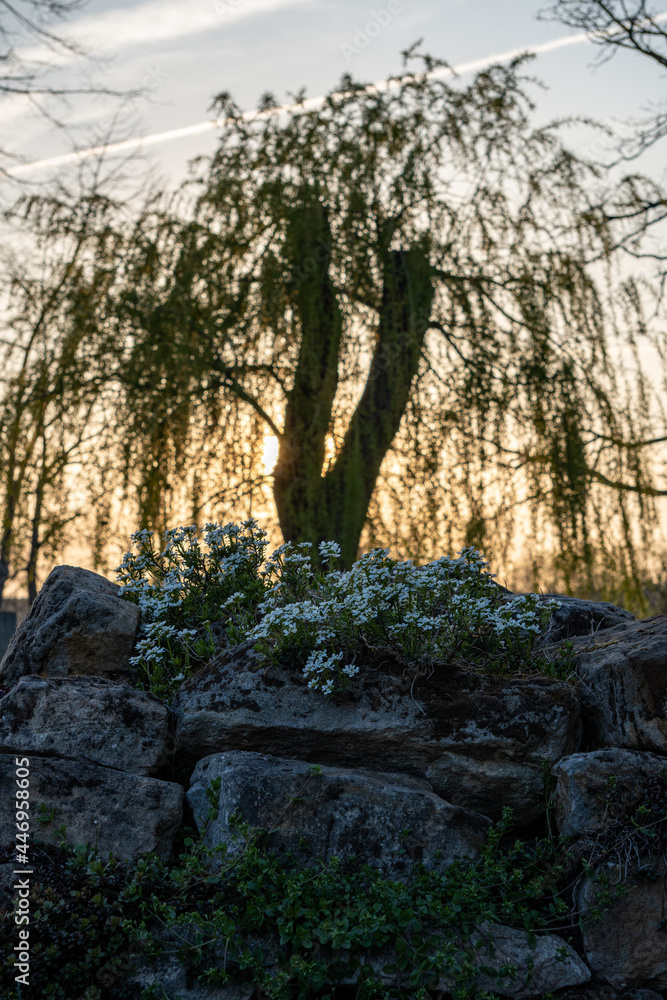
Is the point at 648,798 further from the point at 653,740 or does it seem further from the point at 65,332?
the point at 65,332

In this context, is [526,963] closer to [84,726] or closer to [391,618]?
[391,618]

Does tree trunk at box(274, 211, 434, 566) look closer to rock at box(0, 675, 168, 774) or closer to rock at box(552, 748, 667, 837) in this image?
rock at box(0, 675, 168, 774)

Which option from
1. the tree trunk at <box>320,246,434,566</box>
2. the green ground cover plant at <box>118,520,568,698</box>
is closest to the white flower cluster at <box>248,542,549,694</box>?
the green ground cover plant at <box>118,520,568,698</box>

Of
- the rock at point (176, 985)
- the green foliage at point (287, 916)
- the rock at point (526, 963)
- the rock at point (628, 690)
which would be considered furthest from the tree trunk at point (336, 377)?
the rock at point (176, 985)

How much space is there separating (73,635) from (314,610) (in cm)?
120

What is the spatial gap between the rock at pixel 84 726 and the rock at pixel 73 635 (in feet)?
1.33

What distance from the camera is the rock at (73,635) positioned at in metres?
3.58

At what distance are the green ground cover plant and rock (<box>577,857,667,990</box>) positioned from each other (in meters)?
0.92

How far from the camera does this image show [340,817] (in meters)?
2.91

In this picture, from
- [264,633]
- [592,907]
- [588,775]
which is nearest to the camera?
[592,907]

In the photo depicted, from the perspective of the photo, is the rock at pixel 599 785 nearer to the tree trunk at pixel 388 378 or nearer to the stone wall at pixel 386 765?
the stone wall at pixel 386 765

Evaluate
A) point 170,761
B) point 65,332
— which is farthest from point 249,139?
point 170,761

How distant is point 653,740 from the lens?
10.1 ft

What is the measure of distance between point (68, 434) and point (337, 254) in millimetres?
1869
